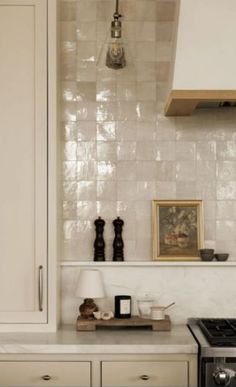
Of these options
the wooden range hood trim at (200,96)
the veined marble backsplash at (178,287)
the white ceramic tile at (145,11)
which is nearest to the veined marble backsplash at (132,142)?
the white ceramic tile at (145,11)

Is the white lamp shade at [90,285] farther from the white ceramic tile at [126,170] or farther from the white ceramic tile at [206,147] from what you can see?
the white ceramic tile at [206,147]

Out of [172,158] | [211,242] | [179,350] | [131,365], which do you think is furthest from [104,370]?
[172,158]

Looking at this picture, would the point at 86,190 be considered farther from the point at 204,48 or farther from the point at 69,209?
the point at 204,48

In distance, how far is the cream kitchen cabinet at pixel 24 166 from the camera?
3.10 m

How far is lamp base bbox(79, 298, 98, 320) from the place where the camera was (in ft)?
10.5

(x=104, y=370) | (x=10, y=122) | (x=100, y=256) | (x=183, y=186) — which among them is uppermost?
(x=10, y=122)

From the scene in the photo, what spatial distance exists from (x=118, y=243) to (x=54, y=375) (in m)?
0.82

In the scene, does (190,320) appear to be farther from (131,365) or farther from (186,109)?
(186,109)

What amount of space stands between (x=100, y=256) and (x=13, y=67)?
1.09 m

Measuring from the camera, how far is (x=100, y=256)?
3.35m

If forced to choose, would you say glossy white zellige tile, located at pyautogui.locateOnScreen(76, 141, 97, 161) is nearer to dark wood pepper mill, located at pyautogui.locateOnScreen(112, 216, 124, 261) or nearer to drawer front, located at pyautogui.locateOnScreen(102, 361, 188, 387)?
dark wood pepper mill, located at pyautogui.locateOnScreen(112, 216, 124, 261)

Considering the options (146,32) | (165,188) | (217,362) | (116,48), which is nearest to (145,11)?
(146,32)

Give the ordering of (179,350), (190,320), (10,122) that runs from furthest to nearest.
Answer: (190,320) → (10,122) → (179,350)

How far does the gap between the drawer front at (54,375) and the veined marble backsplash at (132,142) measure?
27.9 inches
